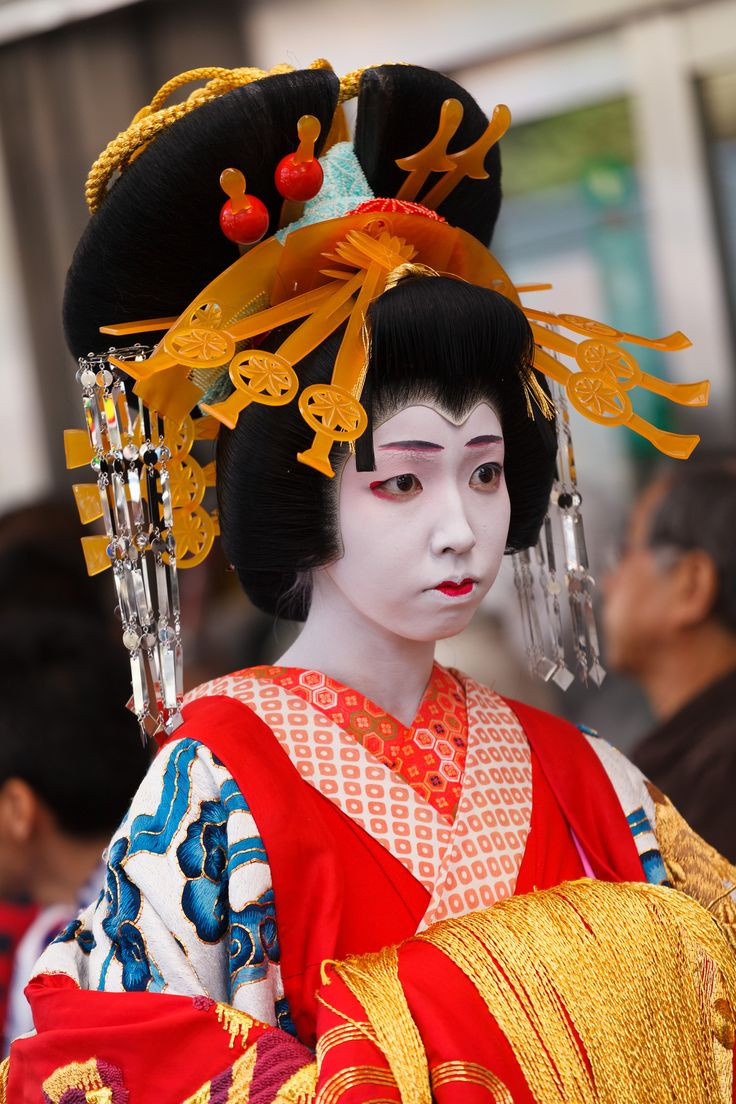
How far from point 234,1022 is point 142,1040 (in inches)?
2.9

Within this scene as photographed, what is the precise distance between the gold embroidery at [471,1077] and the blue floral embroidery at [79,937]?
1.11 ft

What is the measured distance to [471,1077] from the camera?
110 centimetres

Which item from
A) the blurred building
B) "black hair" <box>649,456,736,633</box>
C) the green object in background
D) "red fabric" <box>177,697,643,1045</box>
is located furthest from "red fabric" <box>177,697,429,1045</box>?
the green object in background

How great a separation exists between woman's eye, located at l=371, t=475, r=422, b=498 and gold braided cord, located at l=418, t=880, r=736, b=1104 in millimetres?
352

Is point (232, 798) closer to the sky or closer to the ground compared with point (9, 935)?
closer to the sky

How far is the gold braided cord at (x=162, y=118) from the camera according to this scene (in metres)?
1.31

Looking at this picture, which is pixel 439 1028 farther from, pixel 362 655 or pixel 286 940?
pixel 362 655

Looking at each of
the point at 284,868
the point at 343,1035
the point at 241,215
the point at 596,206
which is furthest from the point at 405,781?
the point at 596,206

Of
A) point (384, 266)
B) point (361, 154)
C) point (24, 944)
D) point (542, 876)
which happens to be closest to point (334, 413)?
point (384, 266)

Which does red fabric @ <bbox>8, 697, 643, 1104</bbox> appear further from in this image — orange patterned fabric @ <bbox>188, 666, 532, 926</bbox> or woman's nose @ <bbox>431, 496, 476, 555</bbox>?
woman's nose @ <bbox>431, 496, 476, 555</bbox>

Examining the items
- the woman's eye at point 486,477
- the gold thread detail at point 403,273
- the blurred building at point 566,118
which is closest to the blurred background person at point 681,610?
the blurred building at point 566,118

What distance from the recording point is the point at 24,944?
1937mm

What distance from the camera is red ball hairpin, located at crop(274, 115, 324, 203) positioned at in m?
1.26

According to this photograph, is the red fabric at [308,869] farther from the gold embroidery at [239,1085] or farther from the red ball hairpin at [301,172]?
the red ball hairpin at [301,172]
